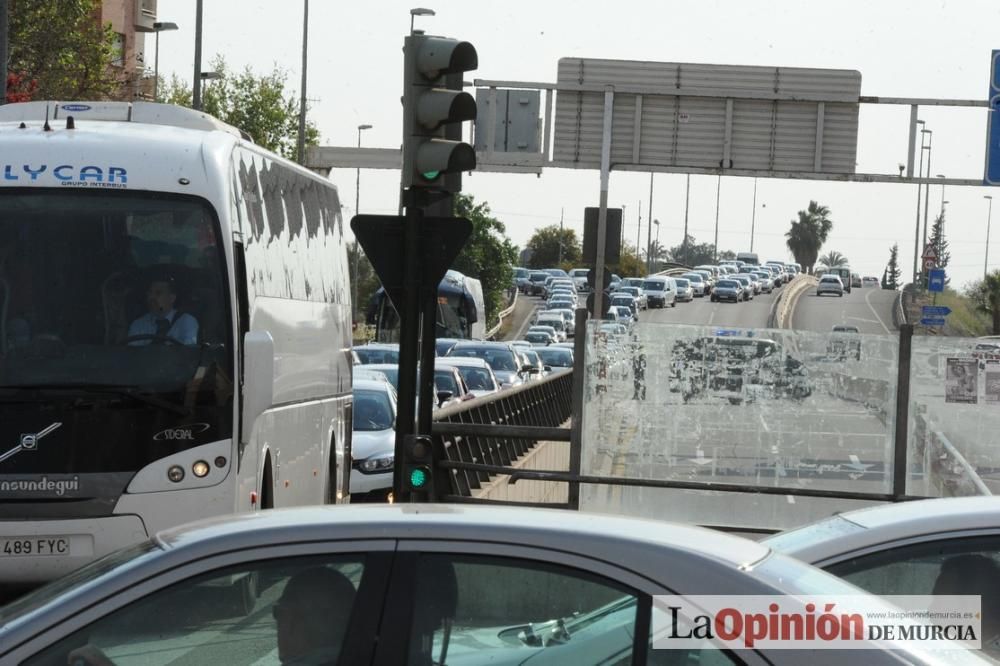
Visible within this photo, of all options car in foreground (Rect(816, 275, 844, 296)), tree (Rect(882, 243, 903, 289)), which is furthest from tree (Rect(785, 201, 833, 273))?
car in foreground (Rect(816, 275, 844, 296))

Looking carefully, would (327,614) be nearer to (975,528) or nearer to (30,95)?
(975,528)

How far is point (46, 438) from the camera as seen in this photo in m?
9.08

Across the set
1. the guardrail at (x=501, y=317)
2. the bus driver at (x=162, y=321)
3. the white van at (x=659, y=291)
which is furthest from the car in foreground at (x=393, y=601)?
the white van at (x=659, y=291)

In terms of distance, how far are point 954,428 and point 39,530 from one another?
23.1ft

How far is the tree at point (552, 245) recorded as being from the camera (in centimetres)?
15614

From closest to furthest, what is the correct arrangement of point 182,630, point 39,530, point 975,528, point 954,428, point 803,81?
point 182,630 < point 975,528 < point 39,530 < point 954,428 < point 803,81

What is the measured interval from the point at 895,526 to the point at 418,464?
447 cm

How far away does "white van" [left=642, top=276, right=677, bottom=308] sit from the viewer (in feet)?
294

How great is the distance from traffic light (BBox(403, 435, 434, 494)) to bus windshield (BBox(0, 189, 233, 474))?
1179 millimetres

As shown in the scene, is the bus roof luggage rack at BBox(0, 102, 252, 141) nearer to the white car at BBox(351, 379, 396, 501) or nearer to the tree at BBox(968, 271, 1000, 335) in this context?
the white car at BBox(351, 379, 396, 501)

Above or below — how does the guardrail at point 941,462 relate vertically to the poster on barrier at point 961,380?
below

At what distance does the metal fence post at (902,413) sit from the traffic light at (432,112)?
4595 mm

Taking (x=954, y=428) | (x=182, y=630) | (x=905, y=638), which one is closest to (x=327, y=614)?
(x=182, y=630)

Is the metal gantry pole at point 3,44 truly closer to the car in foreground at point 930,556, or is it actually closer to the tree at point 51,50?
the tree at point 51,50
